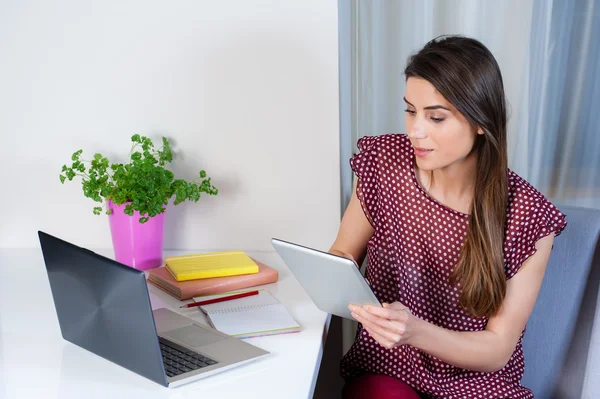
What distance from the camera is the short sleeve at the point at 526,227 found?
4.37 feet

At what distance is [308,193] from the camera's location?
171 cm

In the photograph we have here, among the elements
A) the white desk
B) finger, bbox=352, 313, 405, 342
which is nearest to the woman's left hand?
finger, bbox=352, 313, 405, 342

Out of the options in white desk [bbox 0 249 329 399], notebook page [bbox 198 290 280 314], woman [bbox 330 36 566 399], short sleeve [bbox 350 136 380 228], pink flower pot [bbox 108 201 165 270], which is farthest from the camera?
pink flower pot [bbox 108 201 165 270]

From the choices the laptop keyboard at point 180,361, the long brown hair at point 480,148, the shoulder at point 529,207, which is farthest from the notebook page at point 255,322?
the shoulder at point 529,207

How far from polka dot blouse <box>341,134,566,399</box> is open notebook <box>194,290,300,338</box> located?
221 millimetres

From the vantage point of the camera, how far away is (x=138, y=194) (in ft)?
5.12

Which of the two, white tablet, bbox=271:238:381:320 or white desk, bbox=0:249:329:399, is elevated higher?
white tablet, bbox=271:238:381:320

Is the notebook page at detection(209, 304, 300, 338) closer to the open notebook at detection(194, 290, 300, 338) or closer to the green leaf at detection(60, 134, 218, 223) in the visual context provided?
the open notebook at detection(194, 290, 300, 338)

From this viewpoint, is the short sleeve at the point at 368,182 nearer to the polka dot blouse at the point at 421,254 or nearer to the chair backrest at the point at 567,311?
the polka dot blouse at the point at 421,254

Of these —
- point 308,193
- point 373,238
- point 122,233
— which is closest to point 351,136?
point 308,193

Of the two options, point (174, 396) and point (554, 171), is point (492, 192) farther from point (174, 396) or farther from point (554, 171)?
point (174, 396)

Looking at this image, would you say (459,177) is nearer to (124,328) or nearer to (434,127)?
(434,127)

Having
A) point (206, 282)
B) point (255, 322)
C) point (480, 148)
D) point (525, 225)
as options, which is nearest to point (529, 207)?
point (525, 225)

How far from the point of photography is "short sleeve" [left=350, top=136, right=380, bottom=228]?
1.49 m
